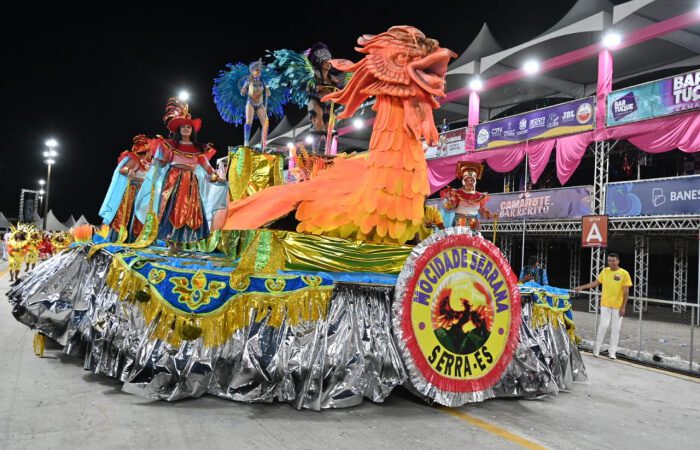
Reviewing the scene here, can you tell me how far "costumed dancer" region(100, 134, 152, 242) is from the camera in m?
6.20

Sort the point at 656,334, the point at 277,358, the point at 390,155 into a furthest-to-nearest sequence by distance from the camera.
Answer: the point at 656,334 → the point at 390,155 → the point at 277,358

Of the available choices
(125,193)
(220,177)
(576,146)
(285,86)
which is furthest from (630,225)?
(125,193)

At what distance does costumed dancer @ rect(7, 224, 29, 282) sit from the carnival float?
918cm

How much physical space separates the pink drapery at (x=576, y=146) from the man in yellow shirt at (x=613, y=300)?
5.67 m

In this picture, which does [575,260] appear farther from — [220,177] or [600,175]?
[220,177]

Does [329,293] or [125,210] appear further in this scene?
[125,210]

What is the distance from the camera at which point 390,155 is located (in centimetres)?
434

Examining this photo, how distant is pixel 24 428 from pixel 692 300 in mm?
19655

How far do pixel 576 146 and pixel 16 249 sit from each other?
50.8ft

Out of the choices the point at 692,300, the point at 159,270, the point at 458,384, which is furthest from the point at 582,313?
the point at 159,270

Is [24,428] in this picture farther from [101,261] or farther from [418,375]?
[418,375]

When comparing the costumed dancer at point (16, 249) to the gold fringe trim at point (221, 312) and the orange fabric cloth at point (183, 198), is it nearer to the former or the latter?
the orange fabric cloth at point (183, 198)

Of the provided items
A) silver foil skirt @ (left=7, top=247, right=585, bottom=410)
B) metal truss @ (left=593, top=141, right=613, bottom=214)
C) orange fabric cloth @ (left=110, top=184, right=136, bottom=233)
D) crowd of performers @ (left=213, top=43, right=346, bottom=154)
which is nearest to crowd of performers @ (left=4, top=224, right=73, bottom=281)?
orange fabric cloth @ (left=110, top=184, right=136, bottom=233)

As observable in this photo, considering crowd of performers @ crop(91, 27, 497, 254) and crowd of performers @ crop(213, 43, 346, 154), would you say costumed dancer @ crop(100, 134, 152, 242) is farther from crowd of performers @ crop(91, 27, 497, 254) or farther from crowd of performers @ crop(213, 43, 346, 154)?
crowd of performers @ crop(213, 43, 346, 154)
